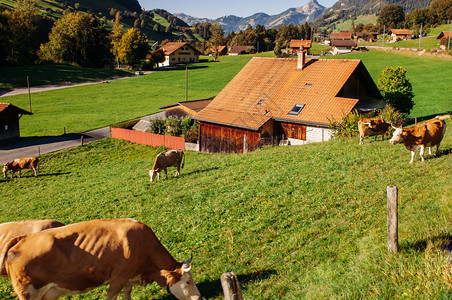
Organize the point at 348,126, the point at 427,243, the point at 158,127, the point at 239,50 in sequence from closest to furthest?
the point at 427,243, the point at 348,126, the point at 158,127, the point at 239,50

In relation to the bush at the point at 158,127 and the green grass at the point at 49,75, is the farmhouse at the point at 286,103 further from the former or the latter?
the green grass at the point at 49,75

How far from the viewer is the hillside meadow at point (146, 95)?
47.1m

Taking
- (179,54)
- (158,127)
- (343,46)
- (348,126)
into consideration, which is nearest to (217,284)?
(348,126)

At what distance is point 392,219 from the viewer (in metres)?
7.40

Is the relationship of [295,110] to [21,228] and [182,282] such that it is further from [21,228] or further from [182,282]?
[182,282]

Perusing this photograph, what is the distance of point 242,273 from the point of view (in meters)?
8.78

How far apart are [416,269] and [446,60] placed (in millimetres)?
78402

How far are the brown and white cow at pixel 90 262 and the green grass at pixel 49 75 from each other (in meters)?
75.0

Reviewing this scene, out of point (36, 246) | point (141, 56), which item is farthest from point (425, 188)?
point (141, 56)

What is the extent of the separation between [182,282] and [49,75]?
8800cm

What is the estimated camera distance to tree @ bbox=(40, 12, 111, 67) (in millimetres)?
98375

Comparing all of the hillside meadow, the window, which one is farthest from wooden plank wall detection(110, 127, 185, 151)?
the window

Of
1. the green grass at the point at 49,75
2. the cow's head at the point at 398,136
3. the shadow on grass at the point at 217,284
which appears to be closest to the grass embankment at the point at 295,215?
the shadow on grass at the point at 217,284

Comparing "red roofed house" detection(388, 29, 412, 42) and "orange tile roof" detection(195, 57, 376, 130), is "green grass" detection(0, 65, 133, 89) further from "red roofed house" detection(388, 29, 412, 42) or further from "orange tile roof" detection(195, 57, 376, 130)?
"red roofed house" detection(388, 29, 412, 42)
